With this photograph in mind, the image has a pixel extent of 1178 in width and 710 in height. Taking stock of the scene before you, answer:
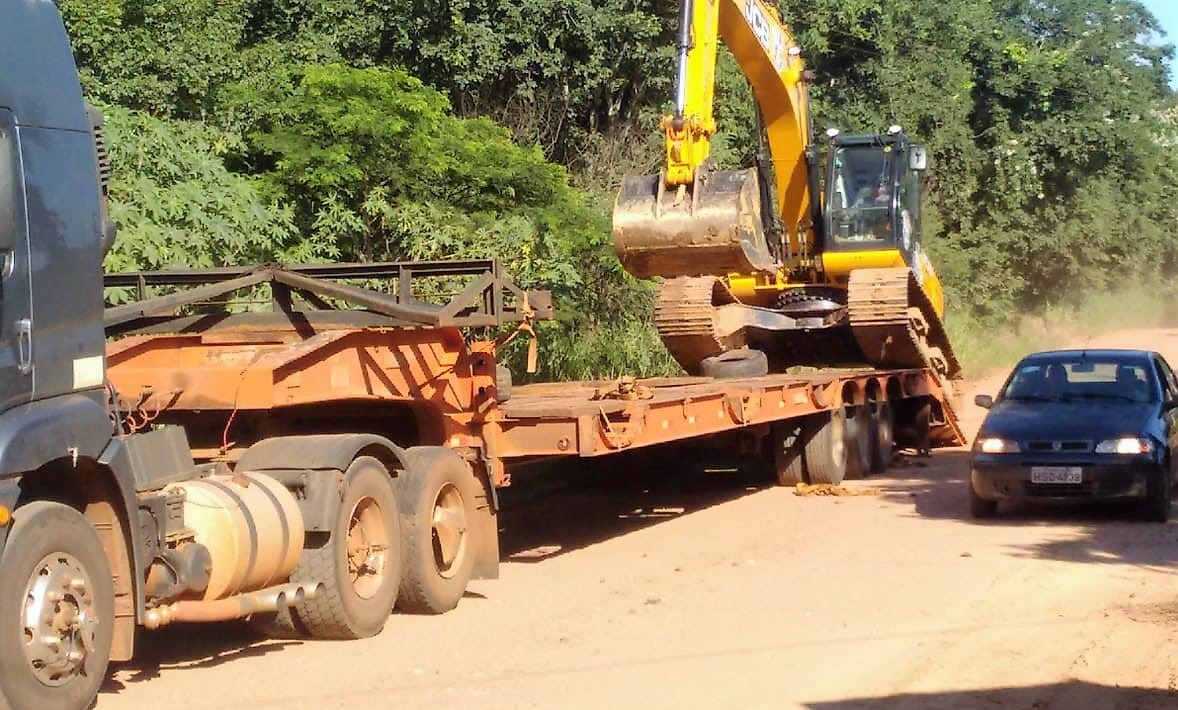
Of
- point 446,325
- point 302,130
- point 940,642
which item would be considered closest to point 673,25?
point 302,130

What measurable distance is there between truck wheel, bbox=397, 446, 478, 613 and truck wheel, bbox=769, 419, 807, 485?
22.5 ft

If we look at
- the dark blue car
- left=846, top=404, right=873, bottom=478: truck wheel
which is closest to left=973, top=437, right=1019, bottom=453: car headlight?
the dark blue car

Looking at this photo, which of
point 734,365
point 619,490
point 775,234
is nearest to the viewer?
point 619,490

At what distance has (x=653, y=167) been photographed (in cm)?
2491

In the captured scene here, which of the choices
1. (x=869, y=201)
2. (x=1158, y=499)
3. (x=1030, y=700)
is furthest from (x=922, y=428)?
(x=1030, y=700)

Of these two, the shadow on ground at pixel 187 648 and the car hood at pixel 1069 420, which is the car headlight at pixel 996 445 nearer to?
the car hood at pixel 1069 420

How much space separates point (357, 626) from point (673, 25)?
1931 cm

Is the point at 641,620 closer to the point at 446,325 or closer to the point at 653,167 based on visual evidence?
the point at 446,325

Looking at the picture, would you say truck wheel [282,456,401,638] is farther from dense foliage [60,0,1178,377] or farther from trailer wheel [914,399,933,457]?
trailer wheel [914,399,933,457]

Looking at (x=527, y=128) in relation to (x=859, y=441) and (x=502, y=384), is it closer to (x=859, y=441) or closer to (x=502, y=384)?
(x=859, y=441)

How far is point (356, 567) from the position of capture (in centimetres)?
869

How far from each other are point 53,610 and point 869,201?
14.0m


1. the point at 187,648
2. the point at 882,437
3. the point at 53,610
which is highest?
the point at 53,610

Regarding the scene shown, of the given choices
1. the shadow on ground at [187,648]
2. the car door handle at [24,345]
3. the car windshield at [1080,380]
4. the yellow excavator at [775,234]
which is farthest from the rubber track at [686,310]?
the car door handle at [24,345]
